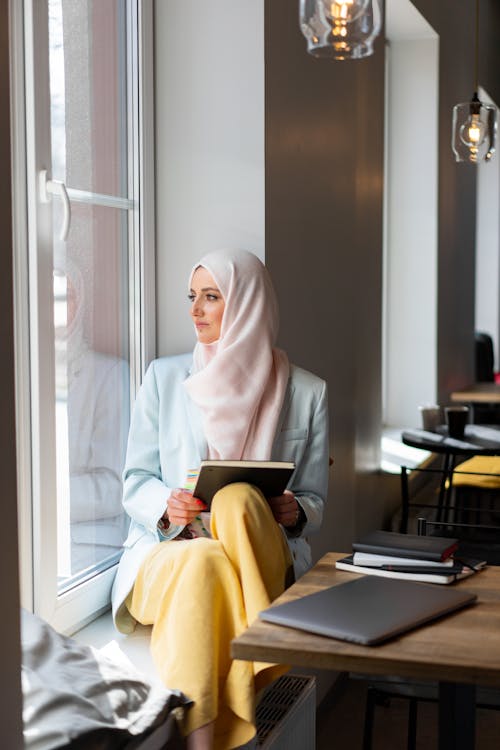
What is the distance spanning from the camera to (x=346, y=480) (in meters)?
3.65

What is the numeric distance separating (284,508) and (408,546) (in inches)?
20.8

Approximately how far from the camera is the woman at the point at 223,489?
2.13 meters

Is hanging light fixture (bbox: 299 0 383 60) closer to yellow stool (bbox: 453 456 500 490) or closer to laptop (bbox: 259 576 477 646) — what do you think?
laptop (bbox: 259 576 477 646)

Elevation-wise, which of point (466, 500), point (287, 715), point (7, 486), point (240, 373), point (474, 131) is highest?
point (474, 131)

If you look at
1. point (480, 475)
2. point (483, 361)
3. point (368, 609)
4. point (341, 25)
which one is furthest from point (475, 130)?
point (483, 361)

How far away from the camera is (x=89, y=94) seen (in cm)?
253

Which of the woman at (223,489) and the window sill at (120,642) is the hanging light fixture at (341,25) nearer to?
the woman at (223,489)

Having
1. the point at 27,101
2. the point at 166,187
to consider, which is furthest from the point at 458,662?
the point at 166,187

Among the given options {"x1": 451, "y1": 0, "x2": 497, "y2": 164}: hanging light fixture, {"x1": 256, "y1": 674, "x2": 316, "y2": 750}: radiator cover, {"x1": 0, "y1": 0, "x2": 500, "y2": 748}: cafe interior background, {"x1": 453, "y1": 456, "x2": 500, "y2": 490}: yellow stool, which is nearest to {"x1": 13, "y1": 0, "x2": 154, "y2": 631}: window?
{"x1": 0, "y1": 0, "x2": 500, "y2": 748}: cafe interior background

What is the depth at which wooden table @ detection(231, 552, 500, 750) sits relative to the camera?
4.66 ft

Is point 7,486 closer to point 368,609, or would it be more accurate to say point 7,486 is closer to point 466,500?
point 368,609

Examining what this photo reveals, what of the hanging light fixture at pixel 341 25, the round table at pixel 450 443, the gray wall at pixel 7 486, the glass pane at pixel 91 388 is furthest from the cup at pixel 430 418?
the gray wall at pixel 7 486

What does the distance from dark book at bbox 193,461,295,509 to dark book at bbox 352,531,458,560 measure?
290 millimetres

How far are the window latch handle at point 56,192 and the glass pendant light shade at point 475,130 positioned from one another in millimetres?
1883
